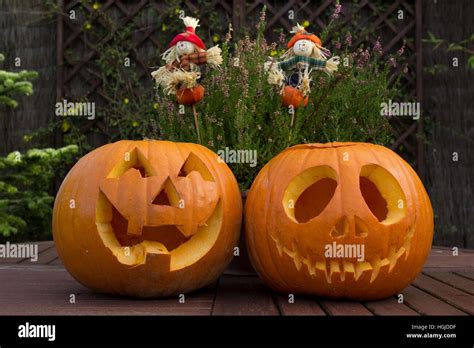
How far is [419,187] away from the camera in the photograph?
1.94 metres

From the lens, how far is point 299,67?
2285 millimetres

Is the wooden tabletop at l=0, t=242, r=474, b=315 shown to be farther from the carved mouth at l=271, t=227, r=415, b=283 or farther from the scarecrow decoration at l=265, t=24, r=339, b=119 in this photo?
the scarecrow decoration at l=265, t=24, r=339, b=119

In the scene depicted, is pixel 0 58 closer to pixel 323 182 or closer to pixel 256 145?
pixel 256 145

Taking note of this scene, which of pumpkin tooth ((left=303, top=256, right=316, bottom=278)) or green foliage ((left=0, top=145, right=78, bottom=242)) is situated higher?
green foliage ((left=0, top=145, right=78, bottom=242))

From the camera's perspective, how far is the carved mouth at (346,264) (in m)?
1.80

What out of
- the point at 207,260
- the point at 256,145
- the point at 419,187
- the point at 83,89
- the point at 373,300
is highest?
the point at 83,89

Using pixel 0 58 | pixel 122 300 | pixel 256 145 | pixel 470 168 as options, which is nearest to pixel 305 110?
pixel 256 145

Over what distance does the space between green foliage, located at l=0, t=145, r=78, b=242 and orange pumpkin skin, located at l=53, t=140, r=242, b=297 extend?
2159 mm

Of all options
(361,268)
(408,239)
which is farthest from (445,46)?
(361,268)

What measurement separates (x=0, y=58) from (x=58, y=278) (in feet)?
8.00

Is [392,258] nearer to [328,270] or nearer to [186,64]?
[328,270]

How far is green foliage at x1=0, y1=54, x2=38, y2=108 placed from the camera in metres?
4.02

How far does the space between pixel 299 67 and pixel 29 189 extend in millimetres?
2836

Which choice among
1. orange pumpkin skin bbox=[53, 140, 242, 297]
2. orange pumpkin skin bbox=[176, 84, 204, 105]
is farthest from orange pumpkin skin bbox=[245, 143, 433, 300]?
orange pumpkin skin bbox=[176, 84, 204, 105]
